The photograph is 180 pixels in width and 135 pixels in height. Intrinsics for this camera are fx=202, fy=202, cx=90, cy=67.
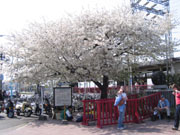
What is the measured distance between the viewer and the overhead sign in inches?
448

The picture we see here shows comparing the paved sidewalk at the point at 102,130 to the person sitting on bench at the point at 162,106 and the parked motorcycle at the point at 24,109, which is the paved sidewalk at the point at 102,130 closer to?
the person sitting on bench at the point at 162,106

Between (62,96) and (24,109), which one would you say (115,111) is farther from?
(24,109)

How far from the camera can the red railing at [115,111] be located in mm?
8555

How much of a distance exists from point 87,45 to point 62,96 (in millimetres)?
3327

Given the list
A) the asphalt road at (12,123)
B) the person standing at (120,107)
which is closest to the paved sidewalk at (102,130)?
the person standing at (120,107)

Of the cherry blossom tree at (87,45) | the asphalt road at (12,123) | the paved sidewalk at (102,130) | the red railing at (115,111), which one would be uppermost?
the cherry blossom tree at (87,45)

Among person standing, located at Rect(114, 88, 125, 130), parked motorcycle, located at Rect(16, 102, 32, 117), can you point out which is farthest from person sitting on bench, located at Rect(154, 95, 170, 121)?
parked motorcycle, located at Rect(16, 102, 32, 117)

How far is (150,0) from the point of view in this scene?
19828mm

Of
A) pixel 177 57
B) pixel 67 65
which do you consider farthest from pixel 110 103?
pixel 177 57

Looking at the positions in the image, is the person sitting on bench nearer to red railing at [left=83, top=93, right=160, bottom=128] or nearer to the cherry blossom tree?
red railing at [left=83, top=93, right=160, bottom=128]

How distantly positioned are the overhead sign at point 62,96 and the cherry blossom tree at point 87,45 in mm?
861

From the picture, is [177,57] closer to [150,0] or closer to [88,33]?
[150,0]

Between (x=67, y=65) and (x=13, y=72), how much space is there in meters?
3.55

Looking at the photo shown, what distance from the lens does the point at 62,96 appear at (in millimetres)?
11531
